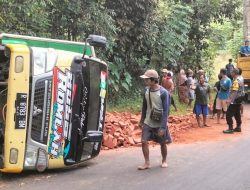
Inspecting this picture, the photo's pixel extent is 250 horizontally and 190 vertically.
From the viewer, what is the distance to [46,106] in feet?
23.5

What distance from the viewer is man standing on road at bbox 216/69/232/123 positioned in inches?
501

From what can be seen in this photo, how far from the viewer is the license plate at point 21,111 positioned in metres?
6.83

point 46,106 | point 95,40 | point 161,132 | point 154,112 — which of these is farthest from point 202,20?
point 46,106

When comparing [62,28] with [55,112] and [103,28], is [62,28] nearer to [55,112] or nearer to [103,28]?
[103,28]

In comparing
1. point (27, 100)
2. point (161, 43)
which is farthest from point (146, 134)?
point (161, 43)

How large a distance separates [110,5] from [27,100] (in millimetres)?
8672

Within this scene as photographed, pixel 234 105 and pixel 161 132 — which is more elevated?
pixel 234 105

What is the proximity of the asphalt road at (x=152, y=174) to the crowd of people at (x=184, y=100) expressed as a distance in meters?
0.45

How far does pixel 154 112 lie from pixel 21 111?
2.02 m

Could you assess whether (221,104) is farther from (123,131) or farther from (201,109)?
(123,131)

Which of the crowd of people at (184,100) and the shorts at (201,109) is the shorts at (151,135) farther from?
the shorts at (201,109)

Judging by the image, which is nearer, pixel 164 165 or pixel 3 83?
pixel 3 83

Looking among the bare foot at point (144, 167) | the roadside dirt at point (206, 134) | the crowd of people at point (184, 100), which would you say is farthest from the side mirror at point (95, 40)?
the roadside dirt at point (206, 134)

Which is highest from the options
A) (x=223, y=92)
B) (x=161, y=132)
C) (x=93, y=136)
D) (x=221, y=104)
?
(x=223, y=92)
